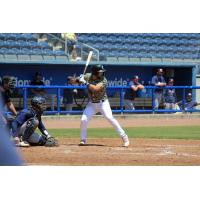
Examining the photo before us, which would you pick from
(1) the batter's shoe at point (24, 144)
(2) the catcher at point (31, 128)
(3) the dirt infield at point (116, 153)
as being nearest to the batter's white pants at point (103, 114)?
(3) the dirt infield at point (116, 153)

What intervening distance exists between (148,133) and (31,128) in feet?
14.6

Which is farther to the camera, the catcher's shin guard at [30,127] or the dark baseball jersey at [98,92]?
the dark baseball jersey at [98,92]

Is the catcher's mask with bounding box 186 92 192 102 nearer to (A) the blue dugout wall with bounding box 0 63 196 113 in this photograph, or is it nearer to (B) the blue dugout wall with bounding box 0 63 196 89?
(A) the blue dugout wall with bounding box 0 63 196 113

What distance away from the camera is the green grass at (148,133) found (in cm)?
1246

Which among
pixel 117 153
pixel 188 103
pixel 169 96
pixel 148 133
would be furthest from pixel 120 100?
pixel 117 153

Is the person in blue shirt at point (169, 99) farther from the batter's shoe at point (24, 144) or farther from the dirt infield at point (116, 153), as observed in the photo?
the batter's shoe at point (24, 144)

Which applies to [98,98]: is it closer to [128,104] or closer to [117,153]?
[117,153]

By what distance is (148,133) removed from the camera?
526 inches

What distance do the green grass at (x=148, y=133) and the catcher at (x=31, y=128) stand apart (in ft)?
8.16

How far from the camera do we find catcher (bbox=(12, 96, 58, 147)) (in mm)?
9539

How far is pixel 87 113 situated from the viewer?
989 cm

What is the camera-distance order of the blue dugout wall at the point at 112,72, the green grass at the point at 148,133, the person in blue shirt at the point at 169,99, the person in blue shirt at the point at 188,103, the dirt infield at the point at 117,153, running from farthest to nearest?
the blue dugout wall at the point at 112,72 → the person in blue shirt at the point at 188,103 → the person in blue shirt at the point at 169,99 → the green grass at the point at 148,133 → the dirt infield at the point at 117,153

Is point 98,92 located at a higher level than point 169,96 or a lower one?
higher

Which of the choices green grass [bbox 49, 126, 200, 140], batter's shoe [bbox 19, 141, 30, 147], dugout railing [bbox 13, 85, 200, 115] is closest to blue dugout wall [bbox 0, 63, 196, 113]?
dugout railing [bbox 13, 85, 200, 115]
